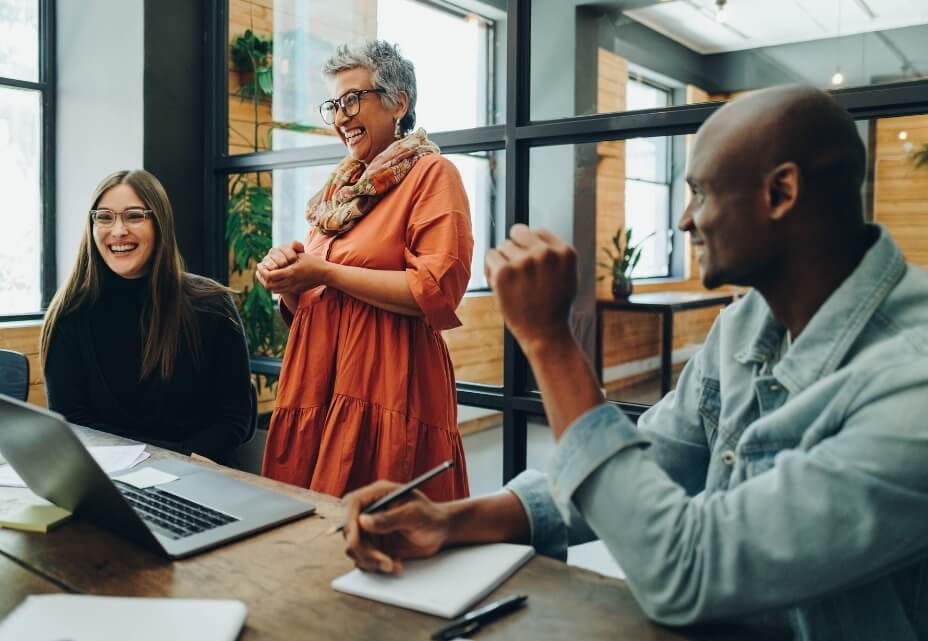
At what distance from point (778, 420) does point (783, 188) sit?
0.81 ft

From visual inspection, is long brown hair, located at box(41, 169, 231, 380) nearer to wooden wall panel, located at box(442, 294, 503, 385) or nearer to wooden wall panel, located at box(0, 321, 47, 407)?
wooden wall panel, located at box(442, 294, 503, 385)

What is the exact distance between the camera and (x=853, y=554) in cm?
78

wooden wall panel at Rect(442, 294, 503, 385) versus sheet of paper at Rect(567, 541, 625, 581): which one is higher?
wooden wall panel at Rect(442, 294, 503, 385)

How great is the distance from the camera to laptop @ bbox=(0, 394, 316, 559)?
1040 millimetres

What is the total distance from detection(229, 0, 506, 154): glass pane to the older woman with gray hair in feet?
3.91

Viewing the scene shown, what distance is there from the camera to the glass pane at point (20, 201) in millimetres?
3617

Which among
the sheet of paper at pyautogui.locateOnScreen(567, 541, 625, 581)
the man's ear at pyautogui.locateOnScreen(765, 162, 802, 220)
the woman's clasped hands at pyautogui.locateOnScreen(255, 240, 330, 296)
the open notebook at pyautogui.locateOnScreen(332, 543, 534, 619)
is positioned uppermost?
the man's ear at pyautogui.locateOnScreen(765, 162, 802, 220)

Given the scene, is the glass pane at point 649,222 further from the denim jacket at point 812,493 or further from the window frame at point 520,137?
the denim jacket at point 812,493

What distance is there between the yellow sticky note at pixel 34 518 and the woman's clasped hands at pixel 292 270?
821mm

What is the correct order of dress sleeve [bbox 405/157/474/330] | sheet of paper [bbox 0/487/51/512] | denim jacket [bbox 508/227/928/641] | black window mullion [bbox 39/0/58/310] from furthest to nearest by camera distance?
black window mullion [bbox 39/0/58/310], dress sleeve [bbox 405/157/474/330], sheet of paper [bbox 0/487/51/512], denim jacket [bbox 508/227/928/641]

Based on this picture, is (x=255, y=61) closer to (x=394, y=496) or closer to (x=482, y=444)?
(x=482, y=444)

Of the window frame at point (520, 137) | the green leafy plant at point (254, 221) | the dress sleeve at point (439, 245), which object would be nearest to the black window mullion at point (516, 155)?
the window frame at point (520, 137)

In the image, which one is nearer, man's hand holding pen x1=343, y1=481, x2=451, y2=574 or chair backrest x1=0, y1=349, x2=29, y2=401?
man's hand holding pen x1=343, y1=481, x2=451, y2=574

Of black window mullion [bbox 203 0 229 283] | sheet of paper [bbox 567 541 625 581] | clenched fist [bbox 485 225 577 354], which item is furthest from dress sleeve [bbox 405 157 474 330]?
black window mullion [bbox 203 0 229 283]
